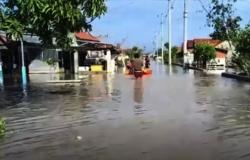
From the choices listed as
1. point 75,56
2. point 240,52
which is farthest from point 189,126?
point 75,56

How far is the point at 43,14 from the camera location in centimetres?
1230

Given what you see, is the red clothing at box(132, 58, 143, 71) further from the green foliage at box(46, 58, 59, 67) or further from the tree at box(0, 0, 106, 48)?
the green foliage at box(46, 58, 59, 67)

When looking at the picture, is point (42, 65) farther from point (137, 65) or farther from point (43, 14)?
point (43, 14)

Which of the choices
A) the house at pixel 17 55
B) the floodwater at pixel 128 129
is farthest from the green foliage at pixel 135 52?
the floodwater at pixel 128 129

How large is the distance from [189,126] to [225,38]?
34724mm

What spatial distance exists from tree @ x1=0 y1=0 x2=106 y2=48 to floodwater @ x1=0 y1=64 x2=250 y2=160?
2.28 m

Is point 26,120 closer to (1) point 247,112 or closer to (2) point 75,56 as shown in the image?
(1) point 247,112

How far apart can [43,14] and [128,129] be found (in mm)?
3110

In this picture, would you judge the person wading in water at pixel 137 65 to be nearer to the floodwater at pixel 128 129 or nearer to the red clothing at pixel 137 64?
the red clothing at pixel 137 64

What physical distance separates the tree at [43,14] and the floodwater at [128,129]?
228cm

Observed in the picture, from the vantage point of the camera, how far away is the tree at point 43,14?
37.3 ft

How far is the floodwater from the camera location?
385 inches

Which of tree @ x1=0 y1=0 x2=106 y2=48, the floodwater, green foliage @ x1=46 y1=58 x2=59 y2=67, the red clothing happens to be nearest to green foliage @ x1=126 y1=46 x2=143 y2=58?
the red clothing

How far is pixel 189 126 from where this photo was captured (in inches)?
510
